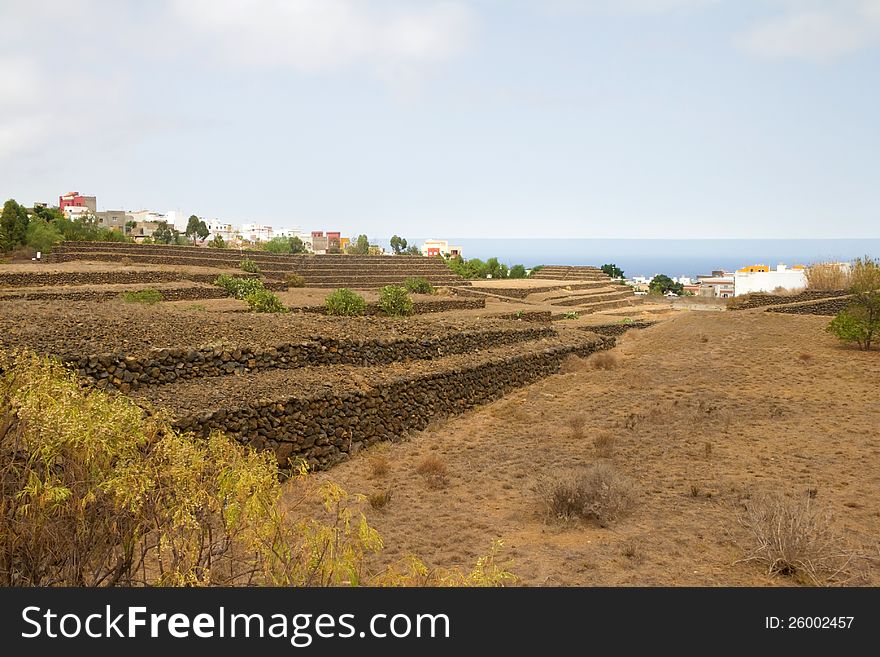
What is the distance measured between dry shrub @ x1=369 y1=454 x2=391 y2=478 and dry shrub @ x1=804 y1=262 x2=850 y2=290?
1300 inches

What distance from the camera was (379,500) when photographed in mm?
9070

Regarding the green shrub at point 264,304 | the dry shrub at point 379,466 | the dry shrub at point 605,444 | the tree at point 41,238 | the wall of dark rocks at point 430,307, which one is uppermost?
the tree at point 41,238

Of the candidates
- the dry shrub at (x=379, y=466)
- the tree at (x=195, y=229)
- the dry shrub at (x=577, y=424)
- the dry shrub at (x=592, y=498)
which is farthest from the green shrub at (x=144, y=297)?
the tree at (x=195, y=229)

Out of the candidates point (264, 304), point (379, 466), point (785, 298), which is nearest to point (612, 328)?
point (785, 298)

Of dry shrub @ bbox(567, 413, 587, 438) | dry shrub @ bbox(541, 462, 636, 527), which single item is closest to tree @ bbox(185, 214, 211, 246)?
dry shrub @ bbox(567, 413, 587, 438)

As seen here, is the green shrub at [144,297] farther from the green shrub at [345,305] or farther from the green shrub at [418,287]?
the green shrub at [418,287]

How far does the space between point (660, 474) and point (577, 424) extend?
118 inches

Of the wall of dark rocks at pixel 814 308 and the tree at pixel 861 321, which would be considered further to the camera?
the wall of dark rocks at pixel 814 308

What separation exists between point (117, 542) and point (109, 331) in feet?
26.6

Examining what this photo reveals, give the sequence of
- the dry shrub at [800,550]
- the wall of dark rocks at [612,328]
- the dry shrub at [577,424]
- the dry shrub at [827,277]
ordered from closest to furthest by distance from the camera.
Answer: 1. the dry shrub at [800,550]
2. the dry shrub at [577,424]
3. the wall of dark rocks at [612,328]
4. the dry shrub at [827,277]

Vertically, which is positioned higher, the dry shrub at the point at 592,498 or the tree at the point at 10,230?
the tree at the point at 10,230

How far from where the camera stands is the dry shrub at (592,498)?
8133 millimetres

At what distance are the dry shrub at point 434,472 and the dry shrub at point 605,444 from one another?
262 cm

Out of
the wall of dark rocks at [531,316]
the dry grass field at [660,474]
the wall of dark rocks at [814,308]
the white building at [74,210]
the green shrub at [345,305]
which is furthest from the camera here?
the white building at [74,210]
